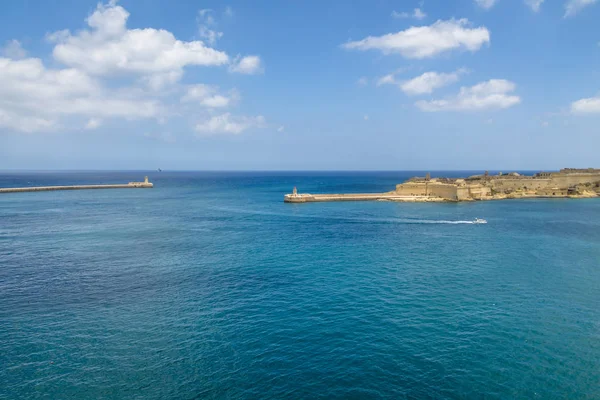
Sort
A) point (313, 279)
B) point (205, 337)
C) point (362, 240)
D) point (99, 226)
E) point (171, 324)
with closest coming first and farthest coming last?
point (205, 337) → point (171, 324) → point (313, 279) → point (362, 240) → point (99, 226)

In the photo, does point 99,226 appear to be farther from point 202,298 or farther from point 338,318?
point 338,318

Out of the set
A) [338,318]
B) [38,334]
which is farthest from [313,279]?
[38,334]

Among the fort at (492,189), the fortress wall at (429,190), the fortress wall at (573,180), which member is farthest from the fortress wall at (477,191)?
the fortress wall at (573,180)

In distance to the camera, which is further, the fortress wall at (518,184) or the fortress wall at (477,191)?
the fortress wall at (518,184)

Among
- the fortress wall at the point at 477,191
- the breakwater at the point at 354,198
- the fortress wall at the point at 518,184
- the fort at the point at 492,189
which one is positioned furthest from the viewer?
the fortress wall at the point at 518,184

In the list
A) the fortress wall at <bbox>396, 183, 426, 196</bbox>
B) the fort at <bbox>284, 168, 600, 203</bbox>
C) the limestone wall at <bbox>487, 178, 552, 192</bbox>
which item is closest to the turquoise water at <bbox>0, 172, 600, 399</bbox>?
the fort at <bbox>284, 168, 600, 203</bbox>

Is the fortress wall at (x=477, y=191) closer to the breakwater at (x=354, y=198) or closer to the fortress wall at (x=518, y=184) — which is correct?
the fortress wall at (x=518, y=184)
